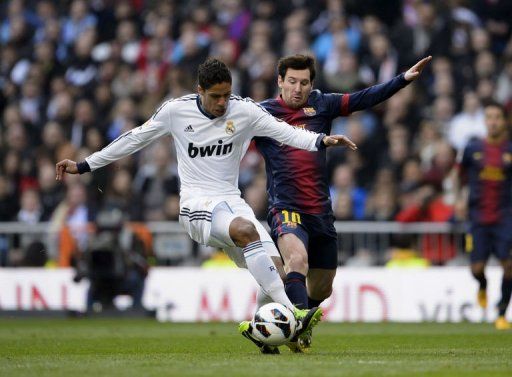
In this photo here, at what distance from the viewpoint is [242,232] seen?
31.7 ft

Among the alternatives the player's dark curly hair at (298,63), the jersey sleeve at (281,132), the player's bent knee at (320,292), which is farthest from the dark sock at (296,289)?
the player's dark curly hair at (298,63)

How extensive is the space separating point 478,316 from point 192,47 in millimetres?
7345

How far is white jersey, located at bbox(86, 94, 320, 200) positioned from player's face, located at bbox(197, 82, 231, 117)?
0.11 m

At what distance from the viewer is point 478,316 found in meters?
17.1

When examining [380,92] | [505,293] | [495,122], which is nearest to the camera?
[380,92]

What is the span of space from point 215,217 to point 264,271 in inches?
23.4

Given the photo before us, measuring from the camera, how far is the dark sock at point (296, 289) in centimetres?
1012

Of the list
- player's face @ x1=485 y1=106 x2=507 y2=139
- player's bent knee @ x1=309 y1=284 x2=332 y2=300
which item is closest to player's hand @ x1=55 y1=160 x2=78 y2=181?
player's bent knee @ x1=309 y1=284 x2=332 y2=300

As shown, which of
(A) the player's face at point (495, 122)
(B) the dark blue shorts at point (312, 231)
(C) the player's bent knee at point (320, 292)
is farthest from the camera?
(A) the player's face at point (495, 122)

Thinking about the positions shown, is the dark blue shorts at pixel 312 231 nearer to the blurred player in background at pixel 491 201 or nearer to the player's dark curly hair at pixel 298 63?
the player's dark curly hair at pixel 298 63

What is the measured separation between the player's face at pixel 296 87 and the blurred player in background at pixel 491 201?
4.32 m

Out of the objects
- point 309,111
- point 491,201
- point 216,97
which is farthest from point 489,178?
point 216,97

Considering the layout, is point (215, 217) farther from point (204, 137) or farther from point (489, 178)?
point (489, 178)

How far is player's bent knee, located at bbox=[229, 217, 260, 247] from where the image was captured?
9656mm
